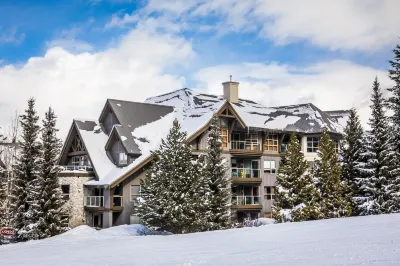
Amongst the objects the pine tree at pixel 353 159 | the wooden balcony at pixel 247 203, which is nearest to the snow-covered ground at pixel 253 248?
the pine tree at pixel 353 159

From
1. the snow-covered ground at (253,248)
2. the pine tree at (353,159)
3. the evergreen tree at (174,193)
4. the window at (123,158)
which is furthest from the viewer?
the window at (123,158)

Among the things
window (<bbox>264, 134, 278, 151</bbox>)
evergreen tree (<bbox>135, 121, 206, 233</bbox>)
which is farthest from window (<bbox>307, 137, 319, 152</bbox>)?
evergreen tree (<bbox>135, 121, 206, 233</bbox>)

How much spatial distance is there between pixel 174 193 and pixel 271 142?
1999 cm

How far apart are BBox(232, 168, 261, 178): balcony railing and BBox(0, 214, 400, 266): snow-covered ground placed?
17.5 m

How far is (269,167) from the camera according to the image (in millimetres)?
46625

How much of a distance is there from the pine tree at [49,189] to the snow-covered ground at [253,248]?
7327mm

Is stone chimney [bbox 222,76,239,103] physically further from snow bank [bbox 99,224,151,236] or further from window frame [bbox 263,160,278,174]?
snow bank [bbox 99,224,151,236]

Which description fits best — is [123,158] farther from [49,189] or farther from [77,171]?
[49,189]

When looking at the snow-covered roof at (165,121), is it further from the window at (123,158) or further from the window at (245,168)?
the window at (245,168)

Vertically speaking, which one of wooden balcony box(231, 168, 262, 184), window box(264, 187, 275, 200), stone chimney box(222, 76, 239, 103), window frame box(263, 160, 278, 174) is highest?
stone chimney box(222, 76, 239, 103)

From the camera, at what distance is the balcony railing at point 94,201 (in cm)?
3900

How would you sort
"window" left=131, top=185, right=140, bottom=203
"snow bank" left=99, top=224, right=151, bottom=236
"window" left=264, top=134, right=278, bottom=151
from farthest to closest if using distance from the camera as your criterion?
"window" left=264, top=134, right=278, bottom=151 → "window" left=131, top=185, right=140, bottom=203 → "snow bank" left=99, top=224, right=151, bottom=236

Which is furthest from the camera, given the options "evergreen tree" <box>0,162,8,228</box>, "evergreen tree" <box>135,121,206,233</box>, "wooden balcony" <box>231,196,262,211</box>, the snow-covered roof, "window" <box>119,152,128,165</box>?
"wooden balcony" <box>231,196,262,211</box>

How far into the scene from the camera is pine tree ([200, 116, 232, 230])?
32.8 meters
